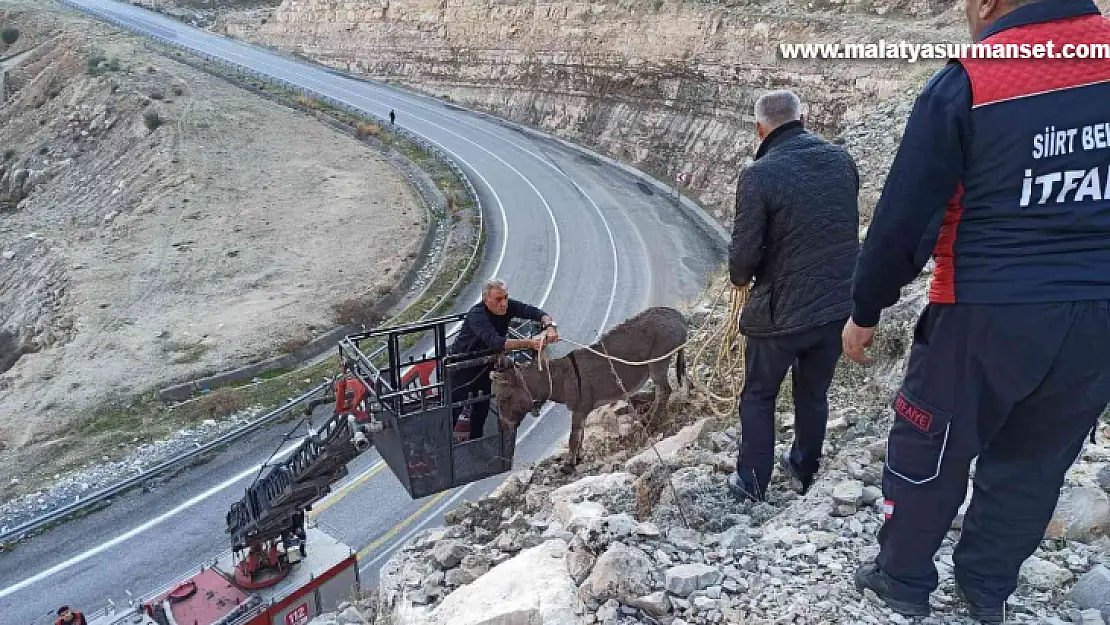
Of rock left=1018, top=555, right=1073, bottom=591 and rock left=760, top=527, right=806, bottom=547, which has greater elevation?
rock left=1018, top=555, right=1073, bottom=591

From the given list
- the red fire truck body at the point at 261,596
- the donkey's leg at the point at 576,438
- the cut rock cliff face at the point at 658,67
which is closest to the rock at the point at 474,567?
the donkey's leg at the point at 576,438

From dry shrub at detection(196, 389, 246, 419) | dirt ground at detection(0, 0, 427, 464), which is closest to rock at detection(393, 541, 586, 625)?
dry shrub at detection(196, 389, 246, 419)

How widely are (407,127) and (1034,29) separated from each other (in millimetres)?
39834

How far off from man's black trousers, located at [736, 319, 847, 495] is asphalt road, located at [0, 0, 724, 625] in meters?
8.15

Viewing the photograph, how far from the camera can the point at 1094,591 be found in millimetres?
3734

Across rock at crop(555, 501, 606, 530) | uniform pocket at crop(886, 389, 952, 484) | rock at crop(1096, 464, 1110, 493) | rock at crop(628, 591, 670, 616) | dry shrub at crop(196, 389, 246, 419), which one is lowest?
dry shrub at crop(196, 389, 246, 419)

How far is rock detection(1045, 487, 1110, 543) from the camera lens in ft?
14.0

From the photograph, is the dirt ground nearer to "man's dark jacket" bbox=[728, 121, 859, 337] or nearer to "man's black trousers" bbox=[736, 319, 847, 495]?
"man's black trousers" bbox=[736, 319, 847, 495]

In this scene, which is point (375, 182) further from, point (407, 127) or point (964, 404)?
point (964, 404)

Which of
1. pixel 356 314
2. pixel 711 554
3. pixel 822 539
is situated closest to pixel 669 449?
pixel 711 554

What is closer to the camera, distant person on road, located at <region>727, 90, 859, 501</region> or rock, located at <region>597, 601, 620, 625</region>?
rock, located at <region>597, 601, 620, 625</region>

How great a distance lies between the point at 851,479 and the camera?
5090mm

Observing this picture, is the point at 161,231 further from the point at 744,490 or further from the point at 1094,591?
the point at 1094,591

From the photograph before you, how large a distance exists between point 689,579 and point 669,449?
282 cm
